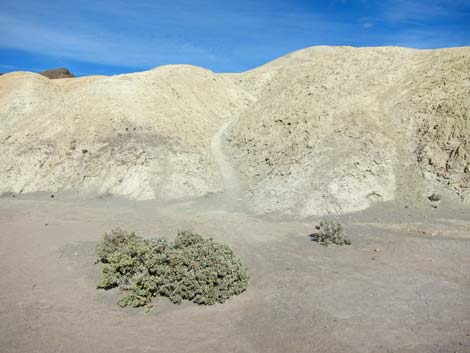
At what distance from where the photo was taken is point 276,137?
2691 cm

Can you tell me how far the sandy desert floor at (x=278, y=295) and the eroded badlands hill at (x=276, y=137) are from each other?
3.45 meters

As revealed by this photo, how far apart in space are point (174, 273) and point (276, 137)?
1848 centimetres

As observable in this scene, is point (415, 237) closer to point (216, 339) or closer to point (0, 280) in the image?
point (216, 339)

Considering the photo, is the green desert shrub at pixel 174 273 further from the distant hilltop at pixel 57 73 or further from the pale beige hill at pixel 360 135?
the distant hilltop at pixel 57 73

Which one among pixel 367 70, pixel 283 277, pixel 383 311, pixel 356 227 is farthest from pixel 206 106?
pixel 383 311

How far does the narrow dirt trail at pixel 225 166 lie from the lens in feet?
76.0

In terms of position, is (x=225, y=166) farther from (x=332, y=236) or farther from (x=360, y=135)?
(x=332, y=236)

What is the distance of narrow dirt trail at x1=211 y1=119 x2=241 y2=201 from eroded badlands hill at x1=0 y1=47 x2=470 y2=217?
0.16 metres

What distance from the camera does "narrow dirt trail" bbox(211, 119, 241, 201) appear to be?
912 inches

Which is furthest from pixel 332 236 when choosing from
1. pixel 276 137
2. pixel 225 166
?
pixel 225 166

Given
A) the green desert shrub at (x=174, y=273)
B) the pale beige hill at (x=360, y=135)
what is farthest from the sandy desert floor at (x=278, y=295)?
the pale beige hill at (x=360, y=135)

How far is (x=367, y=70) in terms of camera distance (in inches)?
1144

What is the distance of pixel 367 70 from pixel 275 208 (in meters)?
16.3

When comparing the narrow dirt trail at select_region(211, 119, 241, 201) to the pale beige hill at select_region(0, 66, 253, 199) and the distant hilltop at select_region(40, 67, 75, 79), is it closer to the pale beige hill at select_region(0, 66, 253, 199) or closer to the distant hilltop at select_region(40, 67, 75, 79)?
the pale beige hill at select_region(0, 66, 253, 199)
